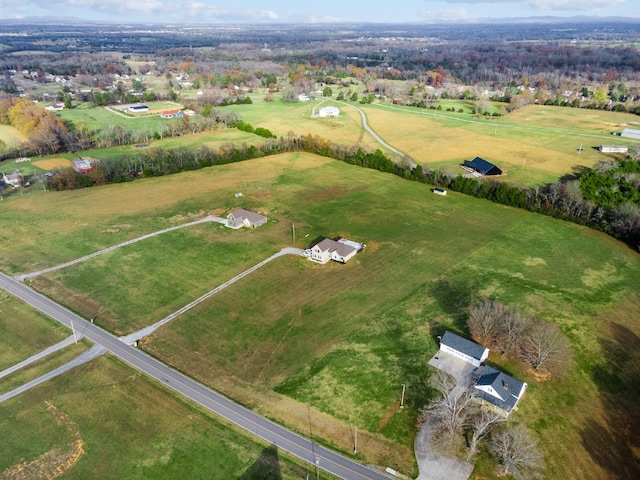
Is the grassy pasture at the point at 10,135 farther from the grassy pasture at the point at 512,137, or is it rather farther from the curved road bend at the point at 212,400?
the grassy pasture at the point at 512,137

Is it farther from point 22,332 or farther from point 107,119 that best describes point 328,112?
point 22,332

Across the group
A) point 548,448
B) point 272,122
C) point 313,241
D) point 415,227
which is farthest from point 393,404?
point 272,122

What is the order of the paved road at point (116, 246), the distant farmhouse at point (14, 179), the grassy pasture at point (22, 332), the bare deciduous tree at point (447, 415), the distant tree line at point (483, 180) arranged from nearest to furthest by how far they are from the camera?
1. the bare deciduous tree at point (447, 415)
2. the grassy pasture at point (22, 332)
3. the paved road at point (116, 246)
4. the distant tree line at point (483, 180)
5. the distant farmhouse at point (14, 179)

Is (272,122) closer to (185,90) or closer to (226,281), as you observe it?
(185,90)

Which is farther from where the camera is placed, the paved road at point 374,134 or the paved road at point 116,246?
the paved road at point 374,134

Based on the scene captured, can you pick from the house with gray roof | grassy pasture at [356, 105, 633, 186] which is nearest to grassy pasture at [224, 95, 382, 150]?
grassy pasture at [356, 105, 633, 186]

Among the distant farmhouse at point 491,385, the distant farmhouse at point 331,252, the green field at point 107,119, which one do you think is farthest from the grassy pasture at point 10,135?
the distant farmhouse at point 491,385

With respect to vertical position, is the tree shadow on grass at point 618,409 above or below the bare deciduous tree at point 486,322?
below
